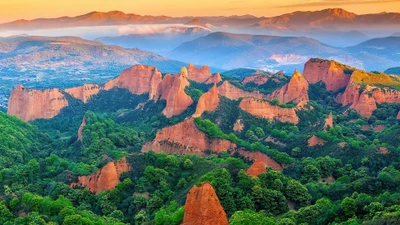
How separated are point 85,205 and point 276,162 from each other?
71.2 ft

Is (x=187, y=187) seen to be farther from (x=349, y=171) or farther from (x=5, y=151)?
(x=5, y=151)

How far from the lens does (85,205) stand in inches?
1854

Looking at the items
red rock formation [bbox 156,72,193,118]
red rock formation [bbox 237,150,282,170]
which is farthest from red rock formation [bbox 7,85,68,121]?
red rock formation [bbox 237,150,282,170]

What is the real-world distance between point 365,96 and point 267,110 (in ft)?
59.1

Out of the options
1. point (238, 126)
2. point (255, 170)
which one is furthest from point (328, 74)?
point (255, 170)

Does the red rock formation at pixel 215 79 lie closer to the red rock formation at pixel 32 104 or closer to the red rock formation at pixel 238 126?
the red rock formation at pixel 238 126

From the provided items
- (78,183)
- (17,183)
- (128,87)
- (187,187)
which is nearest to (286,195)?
(187,187)

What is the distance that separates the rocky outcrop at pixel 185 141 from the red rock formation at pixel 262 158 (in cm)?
313

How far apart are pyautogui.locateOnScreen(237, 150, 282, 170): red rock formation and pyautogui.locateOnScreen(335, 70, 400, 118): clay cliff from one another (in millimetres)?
30126

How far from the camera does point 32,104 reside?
320 feet

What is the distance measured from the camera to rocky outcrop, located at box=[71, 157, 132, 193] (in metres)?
49.0

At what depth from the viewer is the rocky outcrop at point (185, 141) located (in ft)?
205

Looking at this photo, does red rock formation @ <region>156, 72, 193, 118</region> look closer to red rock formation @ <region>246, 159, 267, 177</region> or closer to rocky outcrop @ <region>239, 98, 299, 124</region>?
rocky outcrop @ <region>239, 98, 299, 124</region>

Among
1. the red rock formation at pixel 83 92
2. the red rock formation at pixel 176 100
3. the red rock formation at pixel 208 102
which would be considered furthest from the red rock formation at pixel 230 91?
the red rock formation at pixel 83 92
